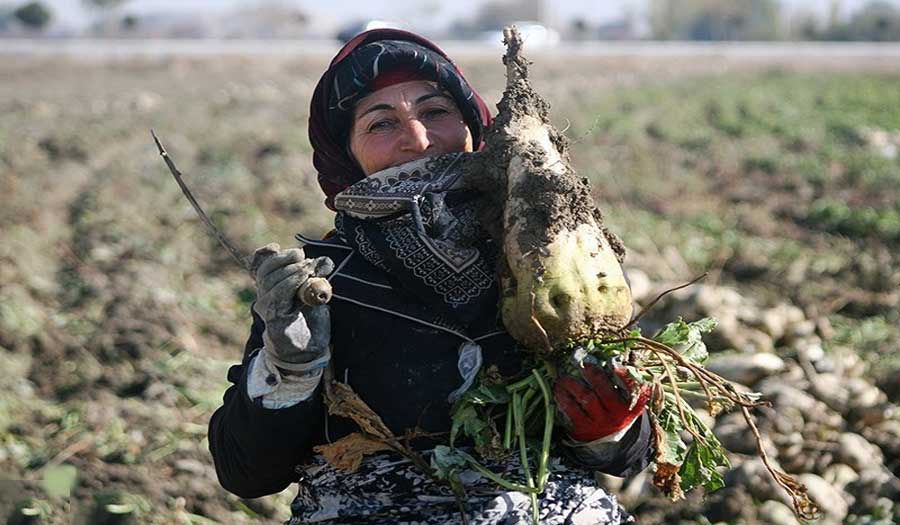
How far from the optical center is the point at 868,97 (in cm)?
1600

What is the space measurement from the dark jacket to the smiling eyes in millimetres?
280

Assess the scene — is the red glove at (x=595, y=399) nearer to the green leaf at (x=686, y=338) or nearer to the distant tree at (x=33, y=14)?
the green leaf at (x=686, y=338)

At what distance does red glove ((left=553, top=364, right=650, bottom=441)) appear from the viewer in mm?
2088

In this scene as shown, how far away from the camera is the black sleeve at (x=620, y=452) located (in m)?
2.22

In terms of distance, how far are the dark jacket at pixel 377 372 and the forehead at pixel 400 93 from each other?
33 centimetres

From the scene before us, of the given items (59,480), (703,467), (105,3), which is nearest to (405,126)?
(703,467)

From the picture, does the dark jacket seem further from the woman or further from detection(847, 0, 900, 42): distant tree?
detection(847, 0, 900, 42): distant tree

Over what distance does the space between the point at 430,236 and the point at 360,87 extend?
0.37 m

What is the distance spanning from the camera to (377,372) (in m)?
2.23

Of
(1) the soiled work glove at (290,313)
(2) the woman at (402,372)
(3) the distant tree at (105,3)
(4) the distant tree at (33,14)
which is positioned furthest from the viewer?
(3) the distant tree at (105,3)

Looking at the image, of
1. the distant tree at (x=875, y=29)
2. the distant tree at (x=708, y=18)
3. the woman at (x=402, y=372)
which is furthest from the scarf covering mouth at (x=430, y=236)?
the distant tree at (x=708, y=18)

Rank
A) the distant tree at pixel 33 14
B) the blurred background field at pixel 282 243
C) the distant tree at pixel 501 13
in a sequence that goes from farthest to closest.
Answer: the distant tree at pixel 501 13 < the distant tree at pixel 33 14 < the blurred background field at pixel 282 243

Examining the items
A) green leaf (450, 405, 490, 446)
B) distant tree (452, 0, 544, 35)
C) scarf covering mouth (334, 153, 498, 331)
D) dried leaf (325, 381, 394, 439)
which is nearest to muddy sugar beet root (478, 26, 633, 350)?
scarf covering mouth (334, 153, 498, 331)

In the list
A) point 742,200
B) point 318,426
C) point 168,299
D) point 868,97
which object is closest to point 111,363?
point 168,299
